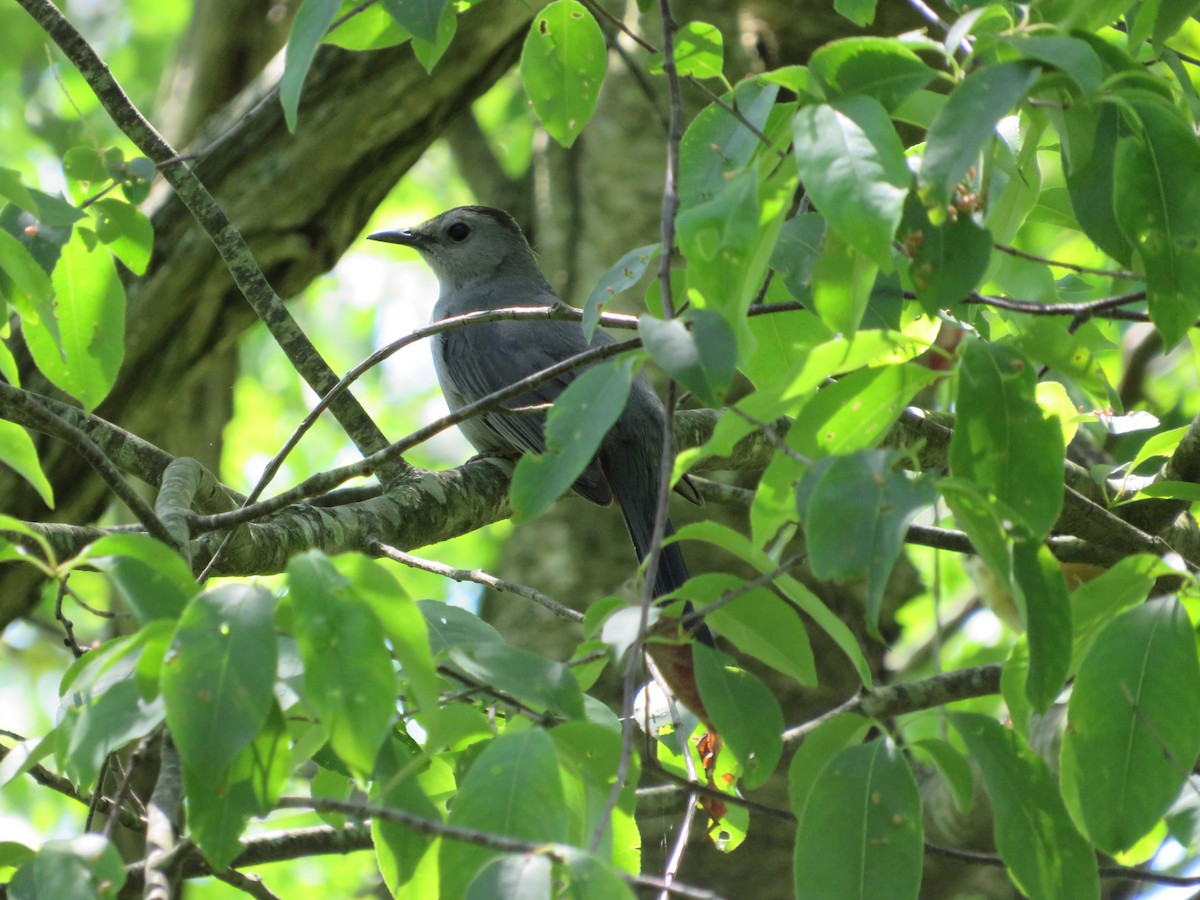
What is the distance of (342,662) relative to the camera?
1288 millimetres

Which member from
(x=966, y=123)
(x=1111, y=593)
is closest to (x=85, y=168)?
(x=966, y=123)

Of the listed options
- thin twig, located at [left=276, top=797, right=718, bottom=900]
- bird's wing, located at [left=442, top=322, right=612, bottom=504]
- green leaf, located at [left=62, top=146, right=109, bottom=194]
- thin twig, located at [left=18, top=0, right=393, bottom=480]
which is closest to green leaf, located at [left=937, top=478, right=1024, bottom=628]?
thin twig, located at [left=276, top=797, right=718, bottom=900]

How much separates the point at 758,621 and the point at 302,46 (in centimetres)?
102

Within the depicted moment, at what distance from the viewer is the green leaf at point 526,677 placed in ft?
4.80

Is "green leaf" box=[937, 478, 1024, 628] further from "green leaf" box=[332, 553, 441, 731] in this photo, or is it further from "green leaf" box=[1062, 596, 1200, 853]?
"green leaf" box=[332, 553, 441, 731]

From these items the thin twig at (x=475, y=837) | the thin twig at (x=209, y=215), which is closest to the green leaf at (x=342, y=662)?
the thin twig at (x=475, y=837)

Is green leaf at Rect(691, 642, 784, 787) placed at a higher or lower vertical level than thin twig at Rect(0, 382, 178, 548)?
lower

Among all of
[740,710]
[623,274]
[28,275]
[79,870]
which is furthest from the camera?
[623,274]

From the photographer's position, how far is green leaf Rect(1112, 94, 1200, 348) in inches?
60.2

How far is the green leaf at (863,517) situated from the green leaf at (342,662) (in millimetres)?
470

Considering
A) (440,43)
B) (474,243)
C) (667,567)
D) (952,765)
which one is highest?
(474,243)

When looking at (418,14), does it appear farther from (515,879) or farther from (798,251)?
(515,879)

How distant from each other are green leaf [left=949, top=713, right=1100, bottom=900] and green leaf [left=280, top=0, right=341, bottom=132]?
1217 millimetres

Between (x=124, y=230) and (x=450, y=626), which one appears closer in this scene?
(x=450, y=626)
